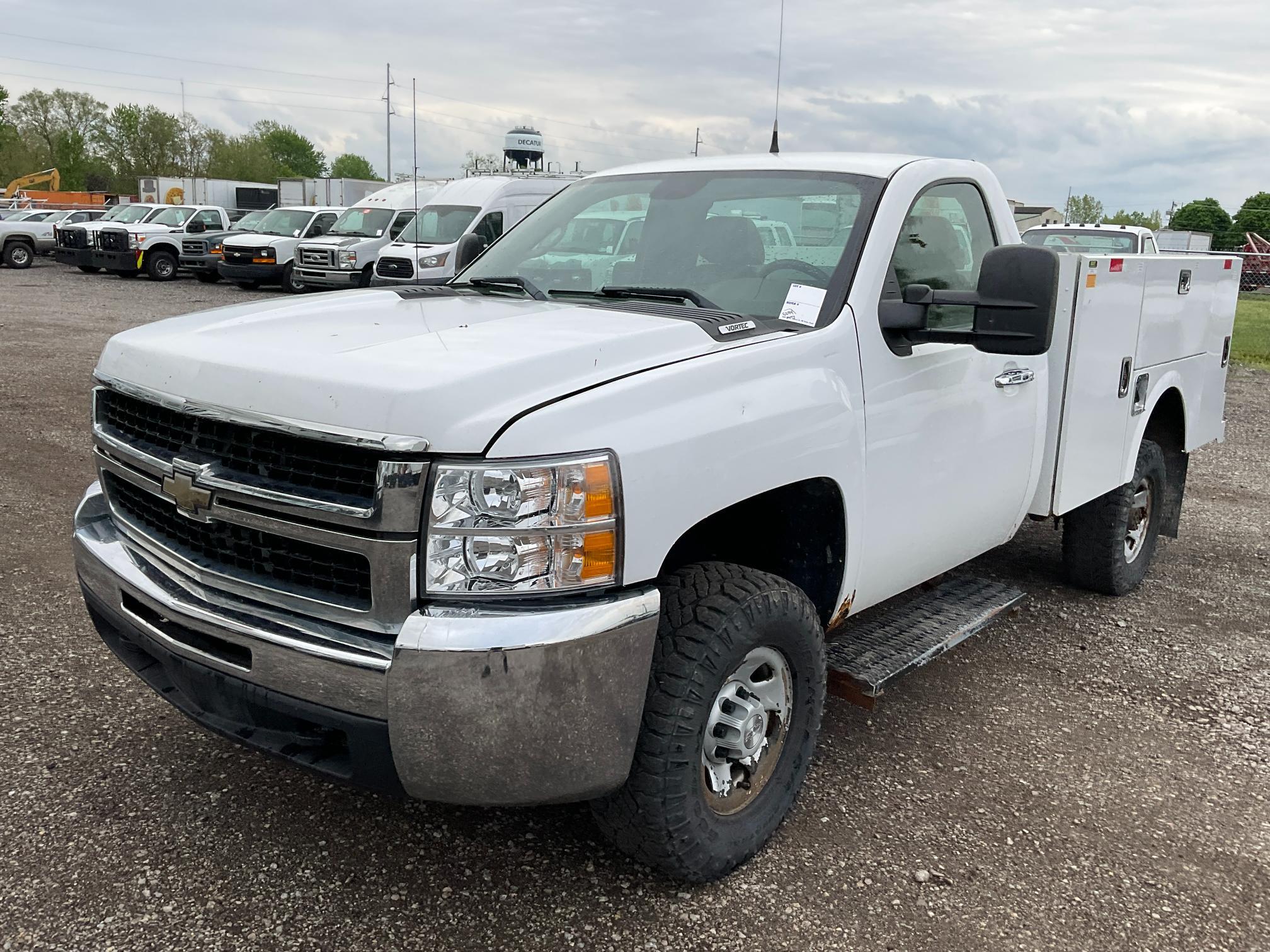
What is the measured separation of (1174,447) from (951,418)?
270 cm

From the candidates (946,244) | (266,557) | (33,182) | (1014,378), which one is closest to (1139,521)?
(1014,378)

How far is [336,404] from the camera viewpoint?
7.79 feet

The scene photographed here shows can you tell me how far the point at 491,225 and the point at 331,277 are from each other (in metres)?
4.60

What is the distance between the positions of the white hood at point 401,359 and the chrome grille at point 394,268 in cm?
1505

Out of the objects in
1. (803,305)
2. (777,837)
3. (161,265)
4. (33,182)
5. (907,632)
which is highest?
(33,182)

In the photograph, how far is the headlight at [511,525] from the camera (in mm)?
2295

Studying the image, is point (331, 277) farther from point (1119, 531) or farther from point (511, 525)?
point (511, 525)

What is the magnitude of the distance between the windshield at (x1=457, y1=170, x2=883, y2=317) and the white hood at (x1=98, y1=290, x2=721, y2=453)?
0.38 meters

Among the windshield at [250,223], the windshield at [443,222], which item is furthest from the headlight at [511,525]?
the windshield at [250,223]

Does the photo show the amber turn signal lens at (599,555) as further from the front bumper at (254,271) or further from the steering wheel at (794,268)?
the front bumper at (254,271)

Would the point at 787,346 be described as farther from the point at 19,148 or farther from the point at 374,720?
the point at 19,148

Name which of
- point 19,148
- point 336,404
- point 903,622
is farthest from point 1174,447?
point 19,148

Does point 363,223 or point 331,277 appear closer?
point 331,277

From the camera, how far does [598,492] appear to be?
7.69ft
